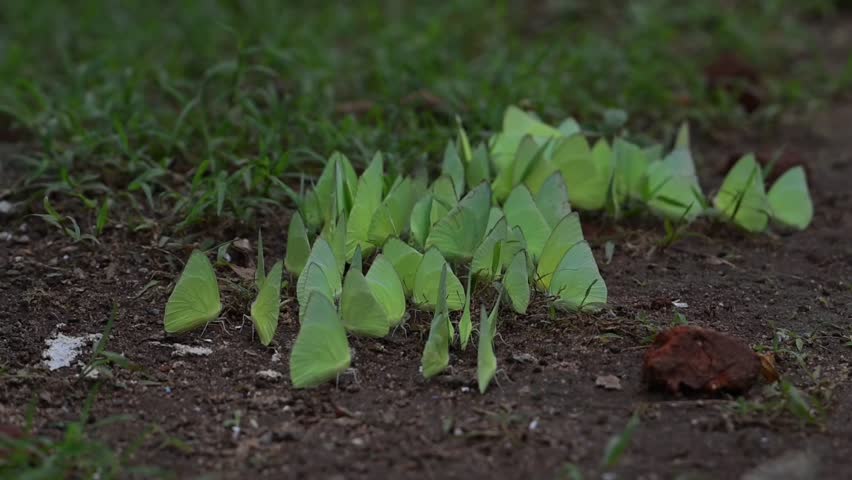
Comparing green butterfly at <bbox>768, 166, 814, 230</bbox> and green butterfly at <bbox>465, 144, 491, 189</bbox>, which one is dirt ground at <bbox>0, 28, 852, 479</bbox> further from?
green butterfly at <bbox>465, 144, 491, 189</bbox>

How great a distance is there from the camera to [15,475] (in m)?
1.84

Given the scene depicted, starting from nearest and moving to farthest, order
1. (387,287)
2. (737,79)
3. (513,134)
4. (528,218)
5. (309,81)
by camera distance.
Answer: (387,287)
(528,218)
(513,134)
(309,81)
(737,79)

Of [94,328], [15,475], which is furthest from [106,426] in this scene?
[94,328]

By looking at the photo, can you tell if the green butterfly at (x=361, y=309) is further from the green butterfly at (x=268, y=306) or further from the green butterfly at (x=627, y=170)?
the green butterfly at (x=627, y=170)

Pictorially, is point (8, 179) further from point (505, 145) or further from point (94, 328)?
point (505, 145)

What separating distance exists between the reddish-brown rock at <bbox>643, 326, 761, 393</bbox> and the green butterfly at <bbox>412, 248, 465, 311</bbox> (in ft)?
1.49

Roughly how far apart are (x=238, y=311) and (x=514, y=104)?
4.62ft

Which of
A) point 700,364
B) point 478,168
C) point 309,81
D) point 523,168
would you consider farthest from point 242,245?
point 700,364

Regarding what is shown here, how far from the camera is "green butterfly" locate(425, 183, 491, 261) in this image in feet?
8.38

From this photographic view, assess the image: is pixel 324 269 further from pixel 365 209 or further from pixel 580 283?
pixel 580 283

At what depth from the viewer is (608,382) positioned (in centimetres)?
217

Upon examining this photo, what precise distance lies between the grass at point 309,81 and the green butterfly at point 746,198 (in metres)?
0.41

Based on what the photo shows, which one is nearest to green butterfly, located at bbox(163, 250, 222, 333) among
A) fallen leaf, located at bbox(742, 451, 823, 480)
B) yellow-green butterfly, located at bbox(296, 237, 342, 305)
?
yellow-green butterfly, located at bbox(296, 237, 342, 305)

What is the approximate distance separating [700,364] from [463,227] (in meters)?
0.68
